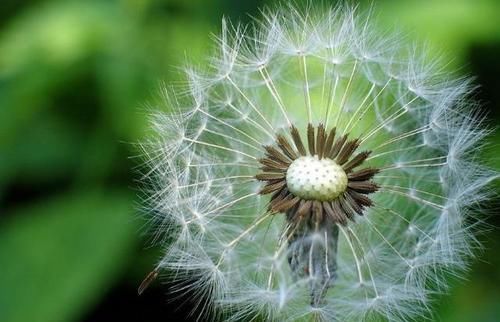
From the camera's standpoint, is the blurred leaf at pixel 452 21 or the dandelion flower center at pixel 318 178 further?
the blurred leaf at pixel 452 21

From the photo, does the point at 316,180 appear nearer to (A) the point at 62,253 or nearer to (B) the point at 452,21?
(A) the point at 62,253

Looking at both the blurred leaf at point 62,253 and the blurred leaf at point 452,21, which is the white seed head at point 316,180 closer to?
the blurred leaf at point 62,253

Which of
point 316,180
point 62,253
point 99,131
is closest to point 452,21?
point 99,131

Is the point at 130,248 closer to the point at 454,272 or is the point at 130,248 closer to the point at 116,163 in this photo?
the point at 116,163

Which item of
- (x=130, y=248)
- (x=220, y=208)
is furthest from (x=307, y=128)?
(x=130, y=248)

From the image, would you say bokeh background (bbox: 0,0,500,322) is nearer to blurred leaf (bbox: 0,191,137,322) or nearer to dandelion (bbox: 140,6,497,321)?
blurred leaf (bbox: 0,191,137,322)

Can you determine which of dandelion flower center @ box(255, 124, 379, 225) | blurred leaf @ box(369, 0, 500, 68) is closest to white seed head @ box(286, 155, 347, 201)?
dandelion flower center @ box(255, 124, 379, 225)

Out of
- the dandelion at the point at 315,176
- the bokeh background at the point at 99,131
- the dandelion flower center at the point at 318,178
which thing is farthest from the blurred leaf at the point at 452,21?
the dandelion flower center at the point at 318,178
